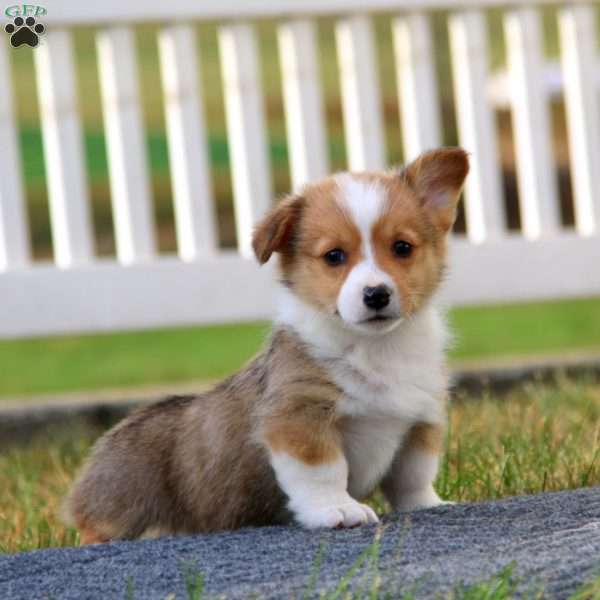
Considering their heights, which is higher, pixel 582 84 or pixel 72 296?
pixel 582 84

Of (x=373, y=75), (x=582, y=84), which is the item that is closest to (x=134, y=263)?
Result: (x=373, y=75)

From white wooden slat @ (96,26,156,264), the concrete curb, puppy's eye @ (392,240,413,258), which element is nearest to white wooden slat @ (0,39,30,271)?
white wooden slat @ (96,26,156,264)

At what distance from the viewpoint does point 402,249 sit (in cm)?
280

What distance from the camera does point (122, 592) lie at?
2361 mm

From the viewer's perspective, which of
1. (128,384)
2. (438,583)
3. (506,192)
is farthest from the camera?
(506,192)

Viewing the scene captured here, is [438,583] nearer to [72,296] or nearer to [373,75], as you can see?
[72,296]

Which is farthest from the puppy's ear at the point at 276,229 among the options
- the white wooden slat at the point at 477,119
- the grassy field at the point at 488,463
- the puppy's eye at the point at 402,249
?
the white wooden slat at the point at 477,119

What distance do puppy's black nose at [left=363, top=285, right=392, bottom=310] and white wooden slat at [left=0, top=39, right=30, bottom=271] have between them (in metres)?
3.29

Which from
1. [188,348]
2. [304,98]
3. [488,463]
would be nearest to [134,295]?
[304,98]

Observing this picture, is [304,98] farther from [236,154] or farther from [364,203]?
[364,203]

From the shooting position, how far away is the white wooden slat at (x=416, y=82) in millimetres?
6098

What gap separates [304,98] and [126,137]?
825 mm

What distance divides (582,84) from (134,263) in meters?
2.37

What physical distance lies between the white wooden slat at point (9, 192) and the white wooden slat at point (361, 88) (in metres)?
1.51
